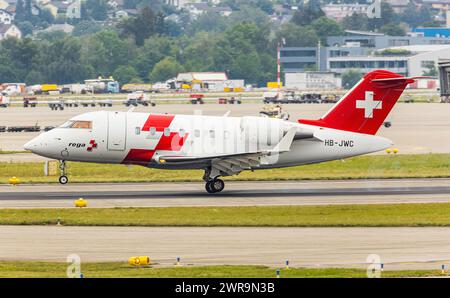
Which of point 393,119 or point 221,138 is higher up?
point 393,119

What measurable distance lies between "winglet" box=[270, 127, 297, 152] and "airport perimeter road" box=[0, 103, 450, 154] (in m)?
26.7

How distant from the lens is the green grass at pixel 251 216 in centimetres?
4062

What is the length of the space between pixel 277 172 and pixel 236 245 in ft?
89.2

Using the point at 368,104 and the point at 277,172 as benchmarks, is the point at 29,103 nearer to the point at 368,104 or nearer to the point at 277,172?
the point at 277,172

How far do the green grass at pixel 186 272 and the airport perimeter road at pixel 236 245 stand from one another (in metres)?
1.09

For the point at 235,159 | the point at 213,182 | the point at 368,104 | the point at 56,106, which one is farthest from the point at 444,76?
the point at 235,159

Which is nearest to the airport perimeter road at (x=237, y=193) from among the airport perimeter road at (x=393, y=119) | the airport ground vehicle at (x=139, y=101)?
the airport perimeter road at (x=393, y=119)

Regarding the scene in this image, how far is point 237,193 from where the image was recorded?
5234 cm

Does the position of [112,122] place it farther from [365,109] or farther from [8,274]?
[8,274]

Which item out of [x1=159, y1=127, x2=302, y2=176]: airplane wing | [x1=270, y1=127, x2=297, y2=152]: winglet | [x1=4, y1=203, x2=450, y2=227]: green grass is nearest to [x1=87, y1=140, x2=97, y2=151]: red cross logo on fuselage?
[x1=159, y1=127, x2=302, y2=176]: airplane wing

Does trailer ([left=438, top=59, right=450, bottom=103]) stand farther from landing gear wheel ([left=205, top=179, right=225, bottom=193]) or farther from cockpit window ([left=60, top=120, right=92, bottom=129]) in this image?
cockpit window ([left=60, top=120, right=92, bottom=129])

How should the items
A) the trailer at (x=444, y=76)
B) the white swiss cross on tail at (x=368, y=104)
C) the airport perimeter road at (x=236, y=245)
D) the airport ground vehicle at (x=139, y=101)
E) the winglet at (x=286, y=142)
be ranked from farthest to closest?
the airport ground vehicle at (x=139, y=101) → the trailer at (x=444, y=76) → the white swiss cross on tail at (x=368, y=104) → the winglet at (x=286, y=142) → the airport perimeter road at (x=236, y=245)

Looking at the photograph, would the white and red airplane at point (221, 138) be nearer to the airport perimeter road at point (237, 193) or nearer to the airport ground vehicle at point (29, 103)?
the airport perimeter road at point (237, 193)
